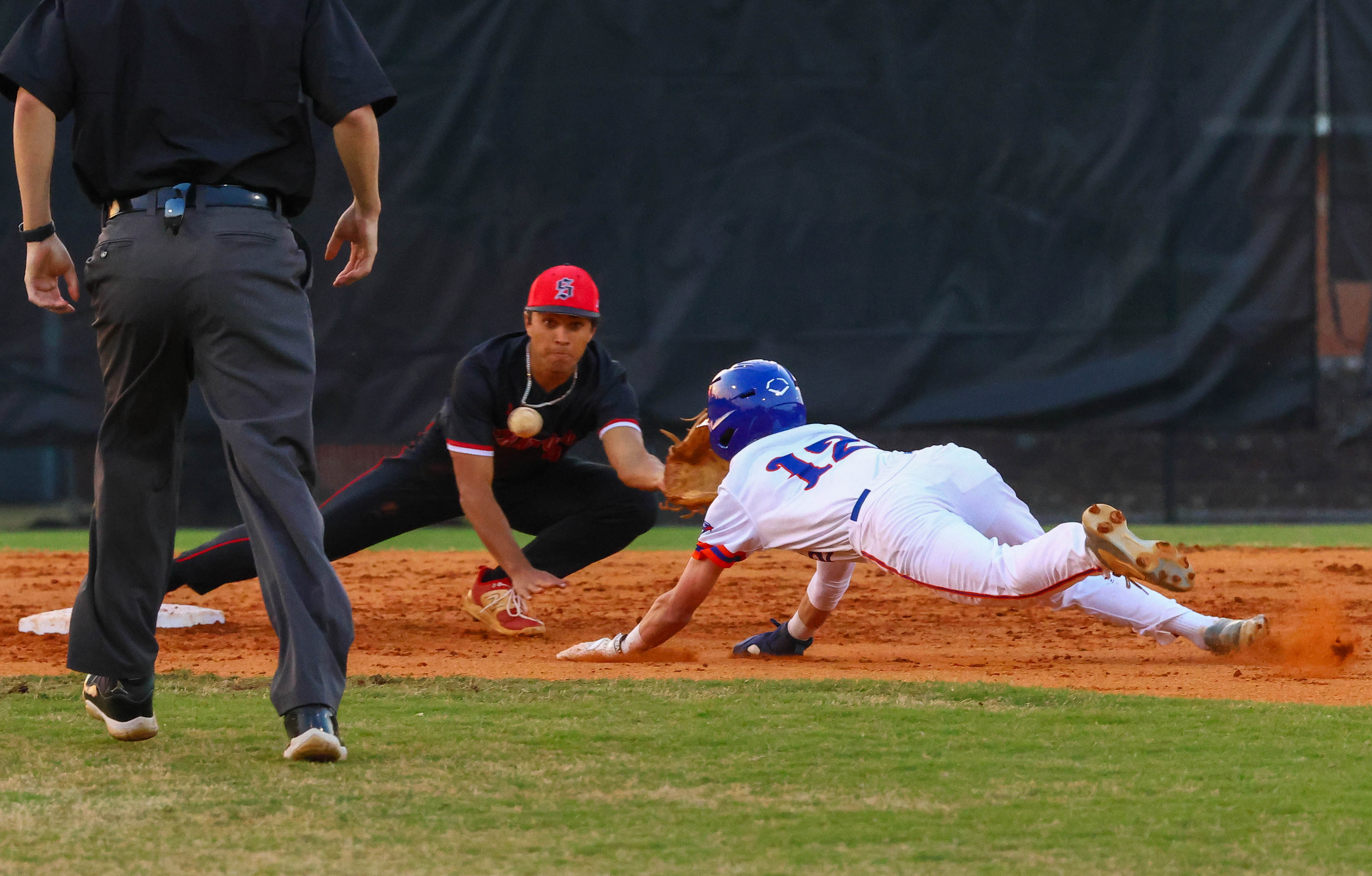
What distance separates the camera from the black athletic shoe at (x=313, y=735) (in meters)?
2.47

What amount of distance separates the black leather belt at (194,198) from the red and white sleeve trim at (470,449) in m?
2.07

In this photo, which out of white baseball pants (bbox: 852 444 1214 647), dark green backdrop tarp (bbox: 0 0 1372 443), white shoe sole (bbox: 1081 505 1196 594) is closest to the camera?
white shoe sole (bbox: 1081 505 1196 594)

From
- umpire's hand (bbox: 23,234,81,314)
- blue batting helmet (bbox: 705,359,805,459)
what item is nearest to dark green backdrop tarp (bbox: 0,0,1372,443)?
blue batting helmet (bbox: 705,359,805,459)

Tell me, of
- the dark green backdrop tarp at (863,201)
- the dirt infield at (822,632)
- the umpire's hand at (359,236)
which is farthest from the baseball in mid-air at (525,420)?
the dark green backdrop tarp at (863,201)

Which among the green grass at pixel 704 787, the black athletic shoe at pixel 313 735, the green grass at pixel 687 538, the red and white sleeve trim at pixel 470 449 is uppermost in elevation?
the red and white sleeve trim at pixel 470 449

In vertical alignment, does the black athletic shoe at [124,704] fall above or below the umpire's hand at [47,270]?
below

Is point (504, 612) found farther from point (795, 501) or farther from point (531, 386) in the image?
point (795, 501)

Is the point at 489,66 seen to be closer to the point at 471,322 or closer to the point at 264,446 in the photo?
the point at 471,322

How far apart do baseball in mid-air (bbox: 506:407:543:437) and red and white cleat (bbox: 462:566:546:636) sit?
1.60ft

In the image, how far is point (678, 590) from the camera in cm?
376

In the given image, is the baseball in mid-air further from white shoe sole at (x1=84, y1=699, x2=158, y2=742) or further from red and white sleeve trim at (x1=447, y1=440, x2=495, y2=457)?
white shoe sole at (x1=84, y1=699, x2=158, y2=742)

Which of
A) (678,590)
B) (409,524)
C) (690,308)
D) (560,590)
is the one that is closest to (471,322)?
(690,308)

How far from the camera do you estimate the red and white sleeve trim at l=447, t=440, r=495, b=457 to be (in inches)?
181

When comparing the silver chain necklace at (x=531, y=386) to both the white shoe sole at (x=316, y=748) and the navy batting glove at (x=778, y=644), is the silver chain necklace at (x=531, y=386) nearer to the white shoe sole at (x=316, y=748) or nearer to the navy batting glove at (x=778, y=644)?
the navy batting glove at (x=778, y=644)
